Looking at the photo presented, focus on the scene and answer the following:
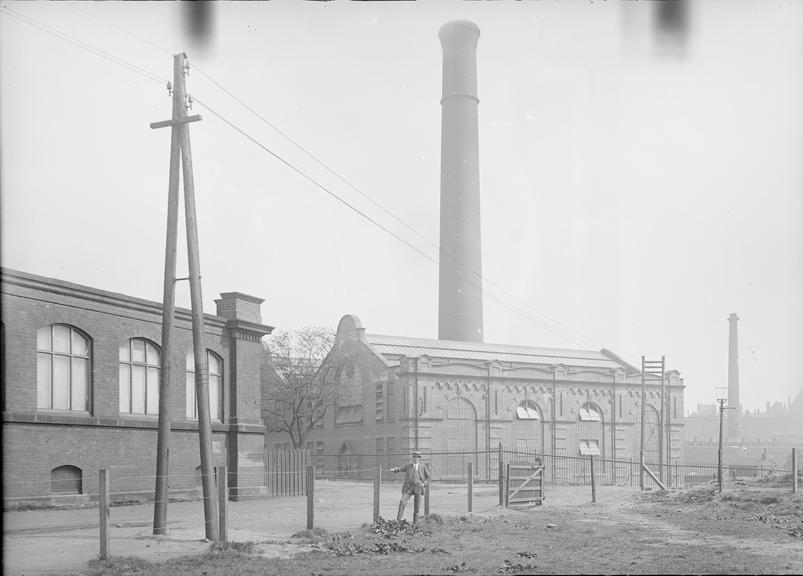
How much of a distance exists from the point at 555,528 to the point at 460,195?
3392 cm

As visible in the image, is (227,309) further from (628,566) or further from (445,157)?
(445,157)

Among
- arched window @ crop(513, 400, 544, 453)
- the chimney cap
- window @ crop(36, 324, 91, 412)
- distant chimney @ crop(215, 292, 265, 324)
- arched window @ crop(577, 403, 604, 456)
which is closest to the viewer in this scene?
window @ crop(36, 324, 91, 412)

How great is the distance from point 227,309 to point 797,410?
A: 4482 inches

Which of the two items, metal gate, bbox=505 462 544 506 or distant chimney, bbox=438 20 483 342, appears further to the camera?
distant chimney, bbox=438 20 483 342

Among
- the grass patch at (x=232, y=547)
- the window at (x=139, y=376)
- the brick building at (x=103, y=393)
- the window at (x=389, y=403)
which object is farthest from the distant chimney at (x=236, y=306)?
the window at (x=389, y=403)

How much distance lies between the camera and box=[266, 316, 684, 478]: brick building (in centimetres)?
4581

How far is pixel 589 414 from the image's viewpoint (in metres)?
51.3

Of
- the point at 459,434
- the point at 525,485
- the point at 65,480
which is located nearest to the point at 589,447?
the point at 459,434

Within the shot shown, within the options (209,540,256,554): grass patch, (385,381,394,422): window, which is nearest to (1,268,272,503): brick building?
(209,540,256,554): grass patch

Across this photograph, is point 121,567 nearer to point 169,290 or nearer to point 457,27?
point 169,290

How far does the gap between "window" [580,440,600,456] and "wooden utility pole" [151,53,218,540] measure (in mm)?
36793

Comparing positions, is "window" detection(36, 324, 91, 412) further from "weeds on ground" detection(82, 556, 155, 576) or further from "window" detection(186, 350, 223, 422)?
A: "weeds on ground" detection(82, 556, 155, 576)

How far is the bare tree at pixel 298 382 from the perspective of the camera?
48.9m

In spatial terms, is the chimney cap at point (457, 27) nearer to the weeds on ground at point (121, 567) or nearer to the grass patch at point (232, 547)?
the grass patch at point (232, 547)
